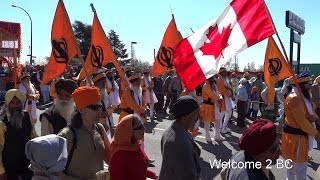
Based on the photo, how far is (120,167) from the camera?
3588 millimetres

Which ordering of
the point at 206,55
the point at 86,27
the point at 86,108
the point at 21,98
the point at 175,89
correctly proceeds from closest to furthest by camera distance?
the point at 86,108 < the point at 21,98 < the point at 206,55 < the point at 175,89 < the point at 86,27

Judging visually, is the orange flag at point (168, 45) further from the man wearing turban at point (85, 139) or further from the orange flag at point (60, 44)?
the man wearing turban at point (85, 139)

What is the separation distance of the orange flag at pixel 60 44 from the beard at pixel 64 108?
6.35ft

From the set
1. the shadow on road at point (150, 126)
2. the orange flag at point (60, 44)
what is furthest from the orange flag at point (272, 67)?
the shadow on road at point (150, 126)

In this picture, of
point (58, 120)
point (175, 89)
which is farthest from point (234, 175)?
point (175, 89)

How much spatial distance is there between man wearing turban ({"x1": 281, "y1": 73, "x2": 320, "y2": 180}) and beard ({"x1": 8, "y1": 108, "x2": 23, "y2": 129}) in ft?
11.7

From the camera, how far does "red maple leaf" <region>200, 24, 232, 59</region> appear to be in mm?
5086

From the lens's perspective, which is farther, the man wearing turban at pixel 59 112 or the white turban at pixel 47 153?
the man wearing turban at pixel 59 112

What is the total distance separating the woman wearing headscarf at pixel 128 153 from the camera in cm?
359

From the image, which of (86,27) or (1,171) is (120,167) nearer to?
(1,171)

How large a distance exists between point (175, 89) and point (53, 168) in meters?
13.1

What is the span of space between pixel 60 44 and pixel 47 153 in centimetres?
399

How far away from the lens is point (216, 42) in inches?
203

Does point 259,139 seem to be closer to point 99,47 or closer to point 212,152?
point 99,47
